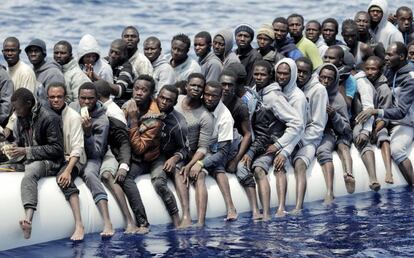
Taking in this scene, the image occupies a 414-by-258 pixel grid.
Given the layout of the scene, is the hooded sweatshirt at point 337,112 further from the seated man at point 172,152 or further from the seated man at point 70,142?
the seated man at point 70,142

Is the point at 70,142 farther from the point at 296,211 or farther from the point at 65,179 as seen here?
the point at 296,211

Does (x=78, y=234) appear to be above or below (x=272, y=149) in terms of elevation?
below

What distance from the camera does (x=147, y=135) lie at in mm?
12383

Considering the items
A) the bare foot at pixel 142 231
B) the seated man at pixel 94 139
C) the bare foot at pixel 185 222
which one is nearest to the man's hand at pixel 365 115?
the bare foot at pixel 185 222

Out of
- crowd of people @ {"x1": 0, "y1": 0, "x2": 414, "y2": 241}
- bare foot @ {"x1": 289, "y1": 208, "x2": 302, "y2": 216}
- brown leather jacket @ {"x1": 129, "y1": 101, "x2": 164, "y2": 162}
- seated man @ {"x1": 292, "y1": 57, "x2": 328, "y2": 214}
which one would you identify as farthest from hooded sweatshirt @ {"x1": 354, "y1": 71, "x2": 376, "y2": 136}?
brown leather jacket @ {"x1": 129, "y1": 101, "x2": 164, "y2": 162}

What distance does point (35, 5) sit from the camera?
30156 millimetres

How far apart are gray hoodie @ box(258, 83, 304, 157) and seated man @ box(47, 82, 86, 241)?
273 centimetres

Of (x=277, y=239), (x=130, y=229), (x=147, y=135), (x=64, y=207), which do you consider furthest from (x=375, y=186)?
(x=64, y=207)

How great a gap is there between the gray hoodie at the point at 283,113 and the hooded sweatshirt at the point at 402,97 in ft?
5.13

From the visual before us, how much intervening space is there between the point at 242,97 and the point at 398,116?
2.47 meters

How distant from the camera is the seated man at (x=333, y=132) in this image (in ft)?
45.7

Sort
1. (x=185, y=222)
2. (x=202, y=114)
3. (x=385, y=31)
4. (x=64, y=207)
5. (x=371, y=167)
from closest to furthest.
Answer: (x=64, y=207) < (x=185, y=222) < (x=202, y=114) < (x=371, y=167) < (x=385, y=31)

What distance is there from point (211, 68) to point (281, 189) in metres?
2.00

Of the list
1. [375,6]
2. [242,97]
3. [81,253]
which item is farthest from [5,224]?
[375,6]
